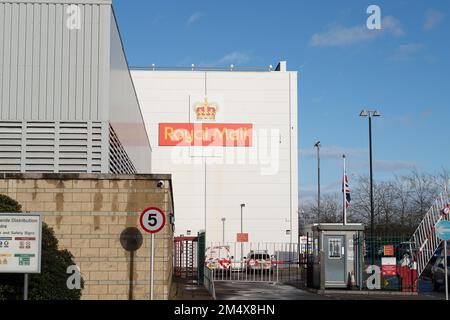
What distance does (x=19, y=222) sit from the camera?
1448cm

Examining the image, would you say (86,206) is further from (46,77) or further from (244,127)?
(244,127)

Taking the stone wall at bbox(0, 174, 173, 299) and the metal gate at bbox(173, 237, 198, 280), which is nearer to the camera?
the stone wall at bbox(0, 174, 173, 299)

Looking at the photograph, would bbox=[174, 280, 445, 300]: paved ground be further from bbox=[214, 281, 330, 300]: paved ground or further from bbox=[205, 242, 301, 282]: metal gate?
bbox=[205, 242, 301, 282]: metal gate

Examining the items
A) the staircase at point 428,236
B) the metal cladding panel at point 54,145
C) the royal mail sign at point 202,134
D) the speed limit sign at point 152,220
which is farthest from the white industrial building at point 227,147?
the speed limit sign at point 152,220

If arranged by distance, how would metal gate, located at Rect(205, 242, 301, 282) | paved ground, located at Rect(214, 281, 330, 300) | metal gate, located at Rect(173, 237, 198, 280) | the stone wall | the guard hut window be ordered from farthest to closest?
metal gate, located at Rect(205, 242, 301, 282) → metal gate, located at Rect(173, 237, 198, 280) → the guard hut window → paved ground, located at Rect(214, 281, 330, 300) → the stone wall

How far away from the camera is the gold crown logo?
60.8 metres

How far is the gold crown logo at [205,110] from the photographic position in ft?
200

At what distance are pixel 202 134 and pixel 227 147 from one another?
242cm

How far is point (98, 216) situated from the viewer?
18516mm

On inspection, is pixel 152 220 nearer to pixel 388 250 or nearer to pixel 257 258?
pixel 388 250

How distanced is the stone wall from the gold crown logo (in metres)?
42.3

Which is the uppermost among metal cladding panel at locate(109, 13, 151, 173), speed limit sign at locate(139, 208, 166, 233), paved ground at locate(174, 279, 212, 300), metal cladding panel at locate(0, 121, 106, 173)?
metal cladding panel at locate(109, 13, 151, 173)


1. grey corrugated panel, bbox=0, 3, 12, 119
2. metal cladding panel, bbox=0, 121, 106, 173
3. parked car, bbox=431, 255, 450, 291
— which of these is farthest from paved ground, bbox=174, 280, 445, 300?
grey corrugated panel, bbox=0, 3, 12, 119

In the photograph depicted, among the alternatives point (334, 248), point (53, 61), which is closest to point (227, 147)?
point (334, 248)
